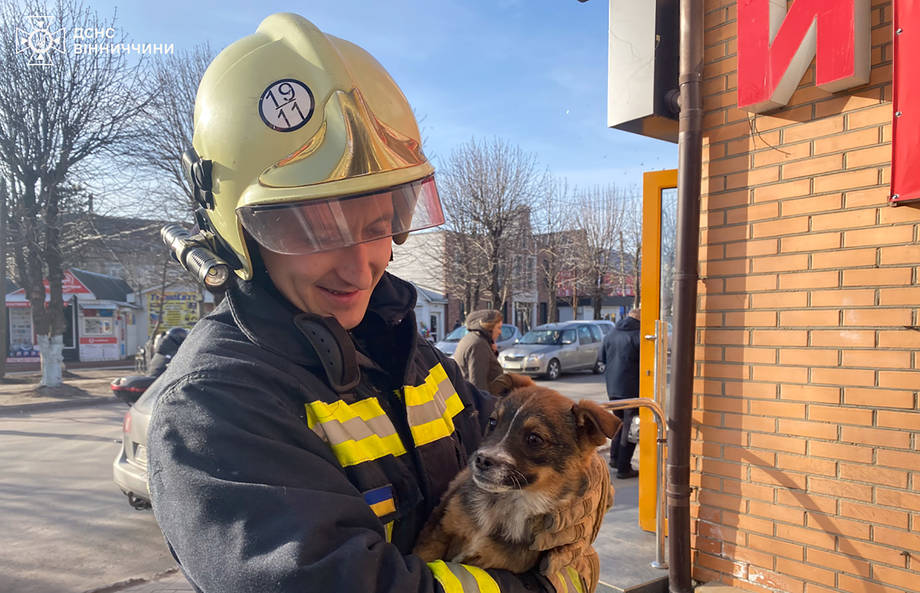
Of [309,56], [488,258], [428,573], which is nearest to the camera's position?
[428,573]

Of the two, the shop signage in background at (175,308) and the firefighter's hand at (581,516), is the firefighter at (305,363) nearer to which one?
the firefighter's hand at (581,516)

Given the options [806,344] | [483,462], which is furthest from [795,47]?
[483,462]

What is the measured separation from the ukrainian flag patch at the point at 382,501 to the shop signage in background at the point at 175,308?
35659 mm

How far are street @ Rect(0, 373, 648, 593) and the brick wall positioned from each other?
178 centimetres

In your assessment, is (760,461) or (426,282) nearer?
(760,461)

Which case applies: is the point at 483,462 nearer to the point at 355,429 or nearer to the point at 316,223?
the point at 355,429

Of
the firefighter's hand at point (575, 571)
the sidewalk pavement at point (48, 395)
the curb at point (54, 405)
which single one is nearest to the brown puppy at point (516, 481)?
the firefighter's hand at point (575, 571)

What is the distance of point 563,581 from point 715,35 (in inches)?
166

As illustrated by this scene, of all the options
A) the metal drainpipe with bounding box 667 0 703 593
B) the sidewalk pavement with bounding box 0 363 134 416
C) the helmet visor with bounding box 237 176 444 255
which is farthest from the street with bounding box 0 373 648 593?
the sidewalk pavement with bounding box 0 363 134 416

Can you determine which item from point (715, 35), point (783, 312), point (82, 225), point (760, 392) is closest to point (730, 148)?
point (715, 35)

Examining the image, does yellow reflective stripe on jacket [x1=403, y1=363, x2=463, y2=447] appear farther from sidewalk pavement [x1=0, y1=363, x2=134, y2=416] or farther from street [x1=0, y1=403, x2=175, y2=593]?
sidewalk pavement [x1=0, y1=363, x2=134, y2=416]

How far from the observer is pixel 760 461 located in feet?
13.4

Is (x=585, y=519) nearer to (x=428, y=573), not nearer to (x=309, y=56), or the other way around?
(x=428, y=573)

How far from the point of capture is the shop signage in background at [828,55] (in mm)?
3279
